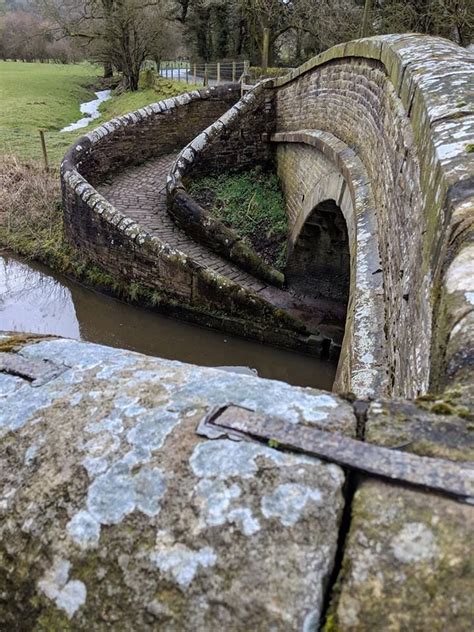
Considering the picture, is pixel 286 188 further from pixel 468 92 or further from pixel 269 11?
pixel 269 11

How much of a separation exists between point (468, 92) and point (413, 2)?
13.3 metres

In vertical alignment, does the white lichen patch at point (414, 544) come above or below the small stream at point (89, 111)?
below

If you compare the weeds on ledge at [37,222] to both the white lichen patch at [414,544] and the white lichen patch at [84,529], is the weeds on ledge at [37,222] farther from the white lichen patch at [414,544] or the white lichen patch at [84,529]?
the white lichen patch at [414,544]

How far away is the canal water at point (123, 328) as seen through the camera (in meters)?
8.67

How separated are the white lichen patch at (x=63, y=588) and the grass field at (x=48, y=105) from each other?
1653 centimetres

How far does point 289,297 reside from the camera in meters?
9.50

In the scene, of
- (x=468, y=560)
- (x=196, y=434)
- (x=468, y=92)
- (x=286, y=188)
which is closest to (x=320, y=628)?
(x=468, y=560)

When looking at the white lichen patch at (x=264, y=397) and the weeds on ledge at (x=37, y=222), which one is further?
the weeds on ledge at (x=37, y=222)

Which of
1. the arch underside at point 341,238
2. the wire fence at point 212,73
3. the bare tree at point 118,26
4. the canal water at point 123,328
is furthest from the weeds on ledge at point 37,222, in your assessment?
the bare tree at point 118,26

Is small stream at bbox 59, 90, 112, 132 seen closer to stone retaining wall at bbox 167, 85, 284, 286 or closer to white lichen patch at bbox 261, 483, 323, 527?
stone retaining wall at bbox 167, 85, 284, 286

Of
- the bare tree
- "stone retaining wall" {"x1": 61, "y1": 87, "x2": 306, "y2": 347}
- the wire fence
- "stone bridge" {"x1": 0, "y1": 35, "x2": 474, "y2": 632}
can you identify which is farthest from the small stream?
"stone bridge" {"x1": 0, "y1": 35, "x2": 474, "y2": 632}

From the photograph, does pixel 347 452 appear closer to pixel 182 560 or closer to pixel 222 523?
pixel 222 523

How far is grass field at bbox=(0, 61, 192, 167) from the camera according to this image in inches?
733

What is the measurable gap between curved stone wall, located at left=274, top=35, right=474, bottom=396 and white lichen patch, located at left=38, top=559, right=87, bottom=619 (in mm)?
1254
